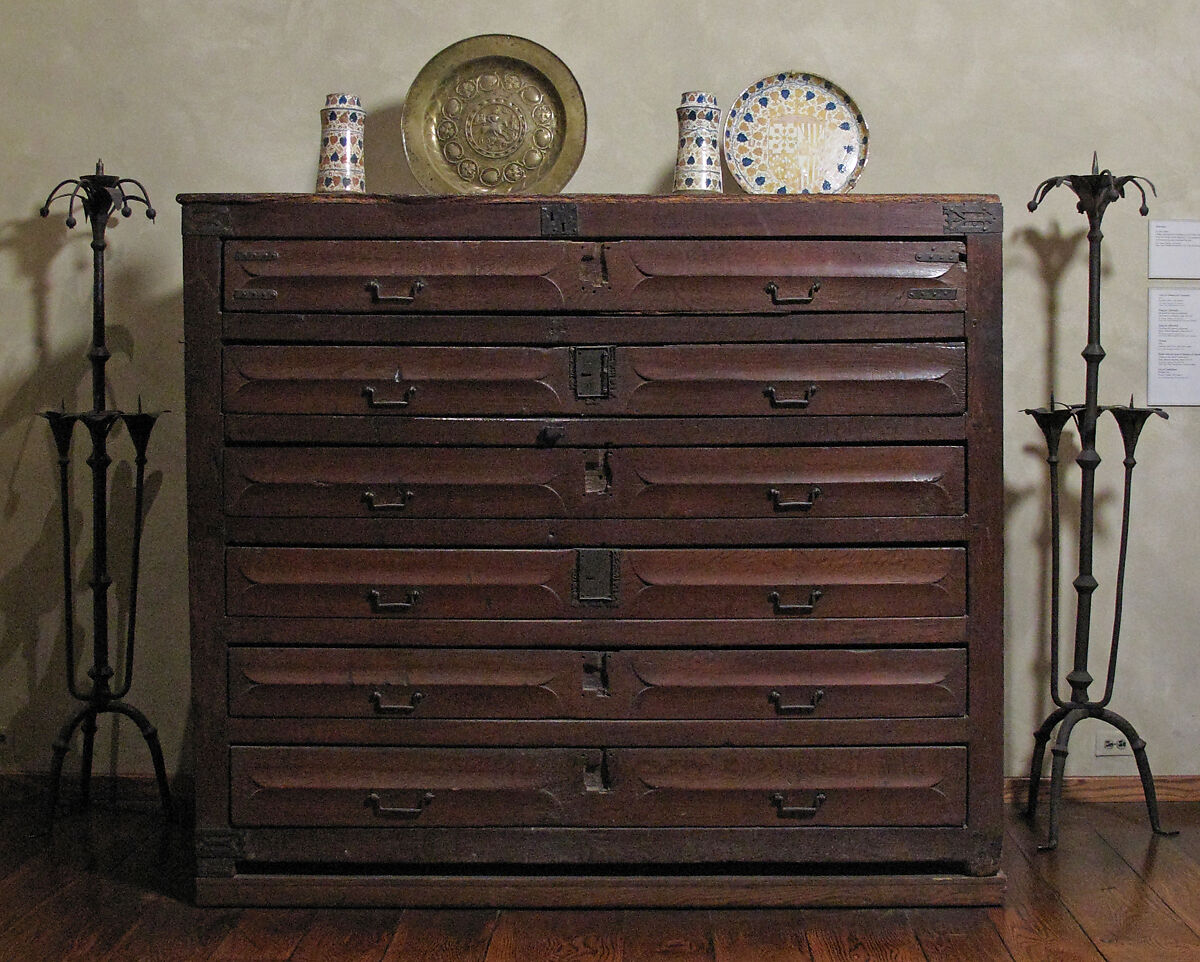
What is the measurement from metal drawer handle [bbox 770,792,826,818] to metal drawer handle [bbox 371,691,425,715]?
740 mm

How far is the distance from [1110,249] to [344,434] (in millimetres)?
1940

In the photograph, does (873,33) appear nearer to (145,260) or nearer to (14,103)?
(145,260)

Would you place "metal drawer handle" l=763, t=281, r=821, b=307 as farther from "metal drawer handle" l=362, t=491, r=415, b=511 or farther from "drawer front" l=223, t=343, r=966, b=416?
"metal drawer handle" l=362, t=491, r=415, b=511

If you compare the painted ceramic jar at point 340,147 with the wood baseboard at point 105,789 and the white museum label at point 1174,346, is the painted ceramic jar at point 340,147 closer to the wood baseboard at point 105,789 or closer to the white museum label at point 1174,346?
the wood baseboard at point 105,789

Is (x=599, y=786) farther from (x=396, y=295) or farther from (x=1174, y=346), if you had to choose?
(x=1174, y=346)

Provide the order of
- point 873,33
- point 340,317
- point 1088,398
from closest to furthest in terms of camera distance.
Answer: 1. point 340,317
2. point 1088,398
3. point 873,33

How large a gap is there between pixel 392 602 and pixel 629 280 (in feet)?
2.62

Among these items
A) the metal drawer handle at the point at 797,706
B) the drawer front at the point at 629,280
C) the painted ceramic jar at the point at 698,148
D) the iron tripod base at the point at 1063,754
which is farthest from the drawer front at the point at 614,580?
the painted ceramic jar at the point at 698,148

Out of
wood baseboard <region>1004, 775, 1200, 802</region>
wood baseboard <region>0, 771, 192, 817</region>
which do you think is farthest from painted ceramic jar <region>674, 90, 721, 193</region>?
wood baseboard <region>0, 771, 192, 817</region>

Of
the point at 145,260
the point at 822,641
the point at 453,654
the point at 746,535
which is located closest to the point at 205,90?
the point at 145,260

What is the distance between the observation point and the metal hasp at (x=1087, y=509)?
251 cm

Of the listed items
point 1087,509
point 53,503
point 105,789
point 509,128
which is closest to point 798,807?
point 1087,509

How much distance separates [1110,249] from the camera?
276cm

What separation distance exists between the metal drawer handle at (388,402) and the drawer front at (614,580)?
0.29 metres
